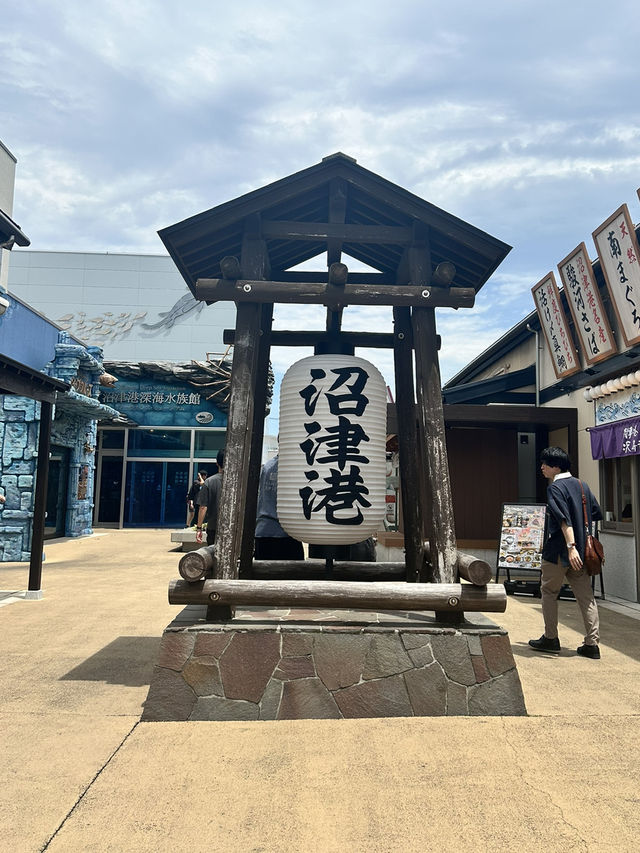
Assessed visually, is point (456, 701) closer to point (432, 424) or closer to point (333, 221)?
point (432, 424)

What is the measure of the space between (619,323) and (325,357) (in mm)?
5832

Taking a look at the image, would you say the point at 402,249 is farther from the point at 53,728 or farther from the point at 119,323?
the point at 119,323

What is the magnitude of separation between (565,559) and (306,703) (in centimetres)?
285

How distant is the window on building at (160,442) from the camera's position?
21266 millimetres

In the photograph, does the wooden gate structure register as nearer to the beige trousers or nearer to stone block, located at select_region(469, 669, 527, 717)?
stone block, located at select_region(469, 669, 527, 717)

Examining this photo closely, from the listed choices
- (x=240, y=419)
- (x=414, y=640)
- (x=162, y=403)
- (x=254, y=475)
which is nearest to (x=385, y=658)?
(x=414, y=640)

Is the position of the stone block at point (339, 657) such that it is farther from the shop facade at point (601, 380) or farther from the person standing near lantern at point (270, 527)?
the shop facade at point (601, 380)

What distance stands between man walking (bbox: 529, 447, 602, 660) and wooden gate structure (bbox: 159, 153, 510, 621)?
1222 millimetres

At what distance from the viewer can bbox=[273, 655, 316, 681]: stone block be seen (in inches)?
162

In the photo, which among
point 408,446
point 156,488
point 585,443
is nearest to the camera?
point 408,446

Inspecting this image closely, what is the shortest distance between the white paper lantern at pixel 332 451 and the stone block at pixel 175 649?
1102 millimetres

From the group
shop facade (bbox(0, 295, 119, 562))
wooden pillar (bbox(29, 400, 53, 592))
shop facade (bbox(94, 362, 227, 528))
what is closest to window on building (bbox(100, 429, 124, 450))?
shop facade (bbox(94, 362, 227, 528))

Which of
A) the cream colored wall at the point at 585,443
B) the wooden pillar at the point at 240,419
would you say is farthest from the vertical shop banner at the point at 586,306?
the wooden pillar at the point at 240,419

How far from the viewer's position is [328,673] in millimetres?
4148
